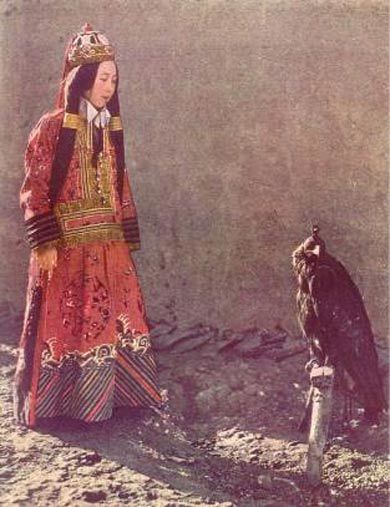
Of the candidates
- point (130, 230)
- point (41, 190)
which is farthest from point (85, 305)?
point (41, 190)

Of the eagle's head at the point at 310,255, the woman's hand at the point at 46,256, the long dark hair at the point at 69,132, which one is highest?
the long dark hair at the point at 69,132

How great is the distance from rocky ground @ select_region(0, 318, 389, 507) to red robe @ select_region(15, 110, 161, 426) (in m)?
0.18

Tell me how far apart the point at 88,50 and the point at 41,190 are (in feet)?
2.25

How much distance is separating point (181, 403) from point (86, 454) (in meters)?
1.01

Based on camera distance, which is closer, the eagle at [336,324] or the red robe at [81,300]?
the red robe at [81,300]

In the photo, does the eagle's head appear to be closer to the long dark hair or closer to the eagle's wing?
the eagle's wing

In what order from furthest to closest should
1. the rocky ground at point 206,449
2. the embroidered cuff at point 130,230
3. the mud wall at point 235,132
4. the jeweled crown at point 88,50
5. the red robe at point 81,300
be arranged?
the mud wall at point 235,132
the embroidered cuff at point 130,230
the red robe at point 81,300
the jeweled crown at point 88,50
the rocky ground at point 206,449

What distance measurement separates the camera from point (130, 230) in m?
3.84

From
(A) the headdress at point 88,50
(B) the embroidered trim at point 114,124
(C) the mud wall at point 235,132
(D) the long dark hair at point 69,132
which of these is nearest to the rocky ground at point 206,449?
(C) the mud wall at point 235,132

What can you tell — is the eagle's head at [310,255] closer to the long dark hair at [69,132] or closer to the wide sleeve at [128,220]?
the wide sleeve at [128,220]

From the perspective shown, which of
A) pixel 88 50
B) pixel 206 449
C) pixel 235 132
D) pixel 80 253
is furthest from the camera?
pixel 235 132

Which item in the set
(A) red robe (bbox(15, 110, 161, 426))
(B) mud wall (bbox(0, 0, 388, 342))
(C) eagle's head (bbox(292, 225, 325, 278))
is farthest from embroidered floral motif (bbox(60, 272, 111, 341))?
(B) mud wall (bbox(0, 0, 388, 342))

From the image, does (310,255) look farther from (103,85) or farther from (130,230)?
(103,85)

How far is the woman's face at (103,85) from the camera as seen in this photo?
3525mm
